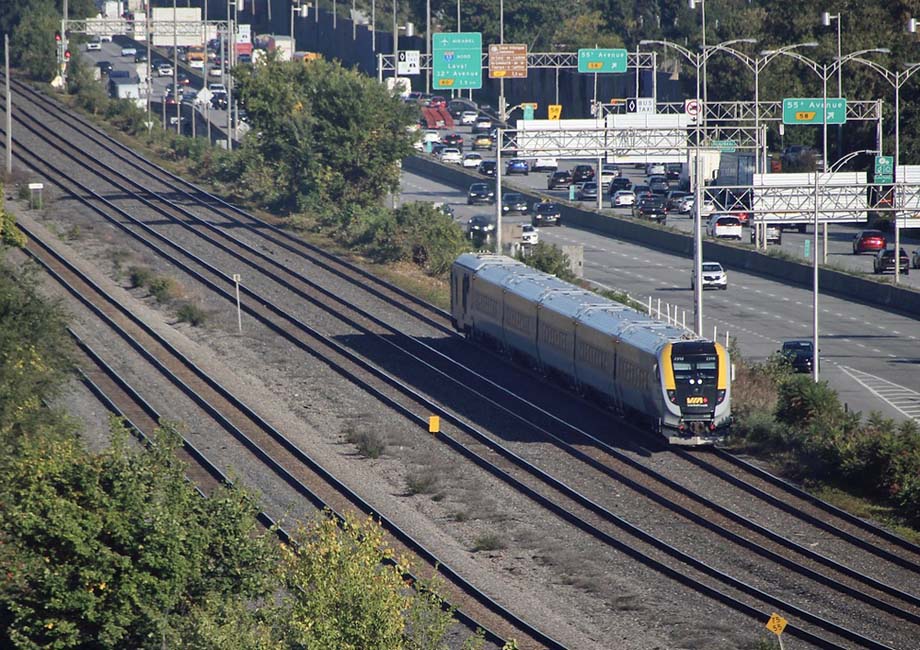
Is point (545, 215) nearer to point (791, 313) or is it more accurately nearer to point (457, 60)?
point (457, 60)

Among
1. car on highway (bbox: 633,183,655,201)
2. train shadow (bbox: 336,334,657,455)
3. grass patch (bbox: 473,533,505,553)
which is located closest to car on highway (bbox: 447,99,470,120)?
car on highway (bbox: 633,183,655,201)

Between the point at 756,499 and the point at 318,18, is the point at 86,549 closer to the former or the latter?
the point at 756,499

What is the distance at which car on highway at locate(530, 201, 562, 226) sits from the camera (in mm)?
82562

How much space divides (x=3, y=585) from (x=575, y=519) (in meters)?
13.7

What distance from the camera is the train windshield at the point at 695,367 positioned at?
113 feet

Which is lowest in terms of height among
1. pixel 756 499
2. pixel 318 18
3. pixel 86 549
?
pixel 756 499

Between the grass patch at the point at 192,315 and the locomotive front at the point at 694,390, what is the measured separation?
18.7m

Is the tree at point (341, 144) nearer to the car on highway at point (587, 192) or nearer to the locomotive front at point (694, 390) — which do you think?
the car on highway at point (587, 192)

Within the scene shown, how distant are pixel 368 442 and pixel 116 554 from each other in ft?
56.5

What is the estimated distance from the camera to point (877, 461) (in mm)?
33125

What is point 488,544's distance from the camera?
94.7 feet

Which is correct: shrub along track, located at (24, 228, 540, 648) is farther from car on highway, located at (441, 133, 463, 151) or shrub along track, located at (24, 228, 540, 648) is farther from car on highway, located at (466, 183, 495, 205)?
car on highway, located at (441, 133, 463, 151)

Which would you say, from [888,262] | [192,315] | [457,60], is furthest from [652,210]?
[192,315]

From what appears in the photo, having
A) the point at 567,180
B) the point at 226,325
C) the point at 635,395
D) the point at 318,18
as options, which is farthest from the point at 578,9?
the point at 635,395
